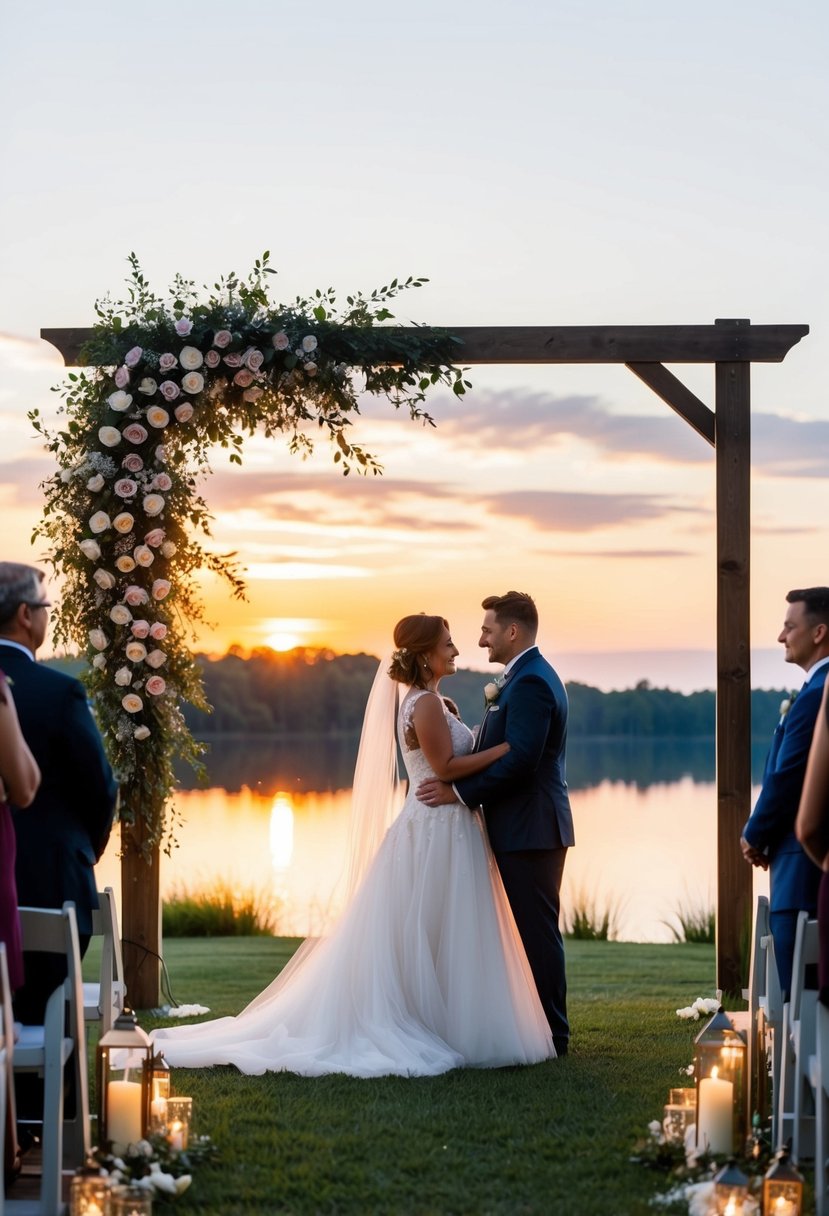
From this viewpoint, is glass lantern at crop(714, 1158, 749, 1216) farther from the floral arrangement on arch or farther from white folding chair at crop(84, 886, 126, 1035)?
the floral arrangement on arch

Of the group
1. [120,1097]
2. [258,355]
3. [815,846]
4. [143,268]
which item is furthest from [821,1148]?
[143,268]

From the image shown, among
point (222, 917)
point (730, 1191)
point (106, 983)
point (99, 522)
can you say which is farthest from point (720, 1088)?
point (222, 917)

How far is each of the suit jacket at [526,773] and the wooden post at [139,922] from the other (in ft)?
6.28

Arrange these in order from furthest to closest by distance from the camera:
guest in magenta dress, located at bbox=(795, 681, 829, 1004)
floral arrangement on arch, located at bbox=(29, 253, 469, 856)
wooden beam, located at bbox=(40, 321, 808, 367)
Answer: wooden beam, located at bbox=(40, 321, 808, 367)
floral arrangement on arch, located at bbox=(29, 253, 469, 856)
guest in magenta dress, located at bbox=(795, 681, 829, 1004)

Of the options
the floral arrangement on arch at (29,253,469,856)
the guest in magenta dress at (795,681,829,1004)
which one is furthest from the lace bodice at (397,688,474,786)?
the guest in magenta dress at (795,681,829,1004)

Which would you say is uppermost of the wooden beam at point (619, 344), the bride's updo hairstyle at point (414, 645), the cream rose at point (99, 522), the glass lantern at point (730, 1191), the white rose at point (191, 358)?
the wooden beam at point (619, 344)

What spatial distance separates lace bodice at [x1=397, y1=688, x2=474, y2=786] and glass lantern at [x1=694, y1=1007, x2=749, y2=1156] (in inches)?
77.3

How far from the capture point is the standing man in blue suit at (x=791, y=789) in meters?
4.38

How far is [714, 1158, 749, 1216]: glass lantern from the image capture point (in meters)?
3.39

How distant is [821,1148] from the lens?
11.5 ft

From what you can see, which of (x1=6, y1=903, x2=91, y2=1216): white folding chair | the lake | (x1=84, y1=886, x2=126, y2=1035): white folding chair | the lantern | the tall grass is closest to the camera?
(x1=6, y1=903, x2=91, y2=1216): white folding chair

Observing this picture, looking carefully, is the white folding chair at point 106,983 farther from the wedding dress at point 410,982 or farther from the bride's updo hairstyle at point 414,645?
the bride's updo hairstyle at point 414,645

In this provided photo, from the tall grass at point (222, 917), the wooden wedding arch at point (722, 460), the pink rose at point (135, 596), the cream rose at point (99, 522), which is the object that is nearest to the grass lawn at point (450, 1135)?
the wooden wedding arch at point (722, 460)

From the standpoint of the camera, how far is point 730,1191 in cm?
340
